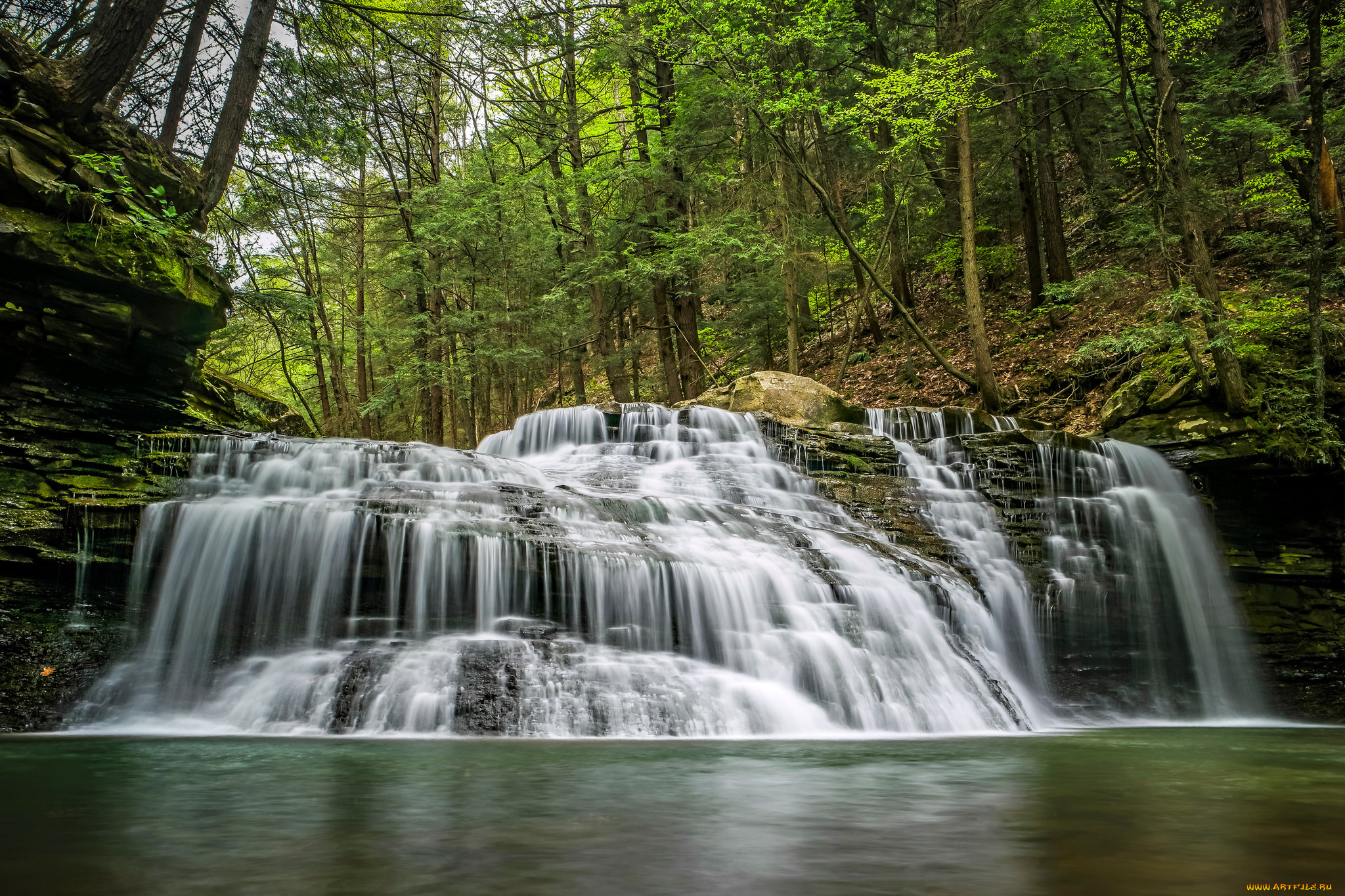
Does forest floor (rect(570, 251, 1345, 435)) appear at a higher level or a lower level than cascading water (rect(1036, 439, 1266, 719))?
higher

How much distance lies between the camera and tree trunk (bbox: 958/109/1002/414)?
563 inches

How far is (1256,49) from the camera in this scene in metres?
18.4

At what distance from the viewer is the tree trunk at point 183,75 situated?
9.16m

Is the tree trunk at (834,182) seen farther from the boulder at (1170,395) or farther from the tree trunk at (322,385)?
the tree trunk at (322,385)

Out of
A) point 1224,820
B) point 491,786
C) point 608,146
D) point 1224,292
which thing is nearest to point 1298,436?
point 1224,292

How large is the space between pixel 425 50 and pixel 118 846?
30.7 feet

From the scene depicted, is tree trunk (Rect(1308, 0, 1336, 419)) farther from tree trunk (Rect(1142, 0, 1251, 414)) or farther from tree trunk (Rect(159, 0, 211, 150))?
tree trunk (Rect(159, 0, 211, 150))

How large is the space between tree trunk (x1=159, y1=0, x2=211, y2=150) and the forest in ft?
0.13

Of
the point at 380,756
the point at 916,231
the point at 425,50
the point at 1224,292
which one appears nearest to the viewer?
the point at 380,756

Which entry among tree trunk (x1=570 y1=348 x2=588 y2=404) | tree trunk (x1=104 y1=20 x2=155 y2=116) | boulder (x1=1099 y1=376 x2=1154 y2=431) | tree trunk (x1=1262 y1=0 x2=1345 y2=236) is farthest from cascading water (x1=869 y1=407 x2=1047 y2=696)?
tree trunk (x1=104 y1=20 x2=155 y2=116)

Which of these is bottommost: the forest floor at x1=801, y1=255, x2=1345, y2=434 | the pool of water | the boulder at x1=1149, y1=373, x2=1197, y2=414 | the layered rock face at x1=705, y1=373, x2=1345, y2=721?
the pool of water

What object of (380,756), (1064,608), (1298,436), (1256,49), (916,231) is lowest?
(380,756)

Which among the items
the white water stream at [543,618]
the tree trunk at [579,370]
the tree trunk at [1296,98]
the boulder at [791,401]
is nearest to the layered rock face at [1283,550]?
the white water stream at [543,618]

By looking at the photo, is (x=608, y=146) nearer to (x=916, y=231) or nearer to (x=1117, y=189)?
(x=916, y=231)
